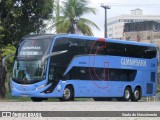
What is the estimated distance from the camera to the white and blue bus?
25703mm

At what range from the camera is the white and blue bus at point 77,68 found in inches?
1012

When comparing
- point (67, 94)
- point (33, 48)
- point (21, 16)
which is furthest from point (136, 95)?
point (21, 16)

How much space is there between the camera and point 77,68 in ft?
88.4

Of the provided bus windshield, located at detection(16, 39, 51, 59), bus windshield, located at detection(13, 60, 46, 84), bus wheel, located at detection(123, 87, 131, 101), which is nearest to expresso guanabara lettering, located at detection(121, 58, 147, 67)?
bus wheel, located at detection(123, 87, 131, 101)

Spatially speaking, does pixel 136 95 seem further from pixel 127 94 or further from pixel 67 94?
pixel 67 94

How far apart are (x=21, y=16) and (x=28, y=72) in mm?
5307

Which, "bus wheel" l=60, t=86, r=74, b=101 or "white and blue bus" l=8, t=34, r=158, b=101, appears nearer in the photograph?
"white and blue bus" l=8, t=34, r=158, b=101

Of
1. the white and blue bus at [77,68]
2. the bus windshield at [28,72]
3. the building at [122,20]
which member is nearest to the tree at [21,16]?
the white and blue bus at [77,68]

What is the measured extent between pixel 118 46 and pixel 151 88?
4.91 meters

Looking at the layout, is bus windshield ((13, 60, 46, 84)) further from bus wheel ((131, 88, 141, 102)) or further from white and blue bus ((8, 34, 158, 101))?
bus wheel ((131, 88, 141, 102))

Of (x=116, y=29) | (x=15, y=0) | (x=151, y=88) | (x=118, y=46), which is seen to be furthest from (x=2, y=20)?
(x=116, y=29)

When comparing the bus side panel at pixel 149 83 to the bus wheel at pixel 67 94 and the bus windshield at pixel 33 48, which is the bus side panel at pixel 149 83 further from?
the bus windshield at pixel 33 48

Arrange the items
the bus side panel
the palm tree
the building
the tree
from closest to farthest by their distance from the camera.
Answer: the tree < the bus side panel < the palm tree < the building


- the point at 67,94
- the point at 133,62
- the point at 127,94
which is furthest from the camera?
the point at 127,94
